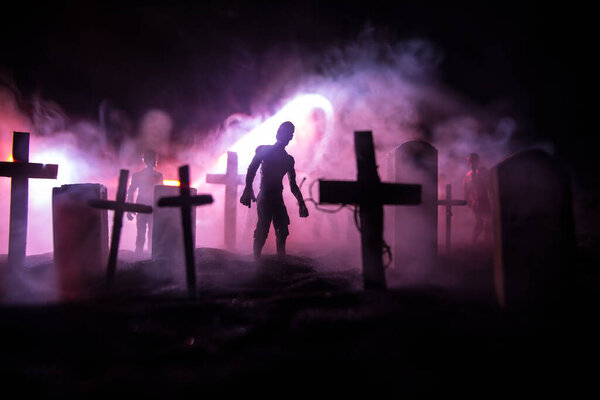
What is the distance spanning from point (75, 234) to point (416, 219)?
5.18m

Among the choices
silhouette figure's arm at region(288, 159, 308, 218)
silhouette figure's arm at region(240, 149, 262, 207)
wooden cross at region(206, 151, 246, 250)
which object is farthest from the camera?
wooden cross at region(206, 151, 246, 250)

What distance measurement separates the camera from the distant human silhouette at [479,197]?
9375 mm

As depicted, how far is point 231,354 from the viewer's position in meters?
2.40

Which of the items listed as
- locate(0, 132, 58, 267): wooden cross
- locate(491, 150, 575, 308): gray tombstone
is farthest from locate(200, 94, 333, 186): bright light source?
locate(491, 150, 575, 308): gray tombstone

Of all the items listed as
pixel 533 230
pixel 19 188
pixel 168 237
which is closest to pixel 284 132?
pixel 168 237

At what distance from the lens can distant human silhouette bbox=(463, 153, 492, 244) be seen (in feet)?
30.8

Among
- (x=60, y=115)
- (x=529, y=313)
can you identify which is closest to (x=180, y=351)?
(x=529, y=313)

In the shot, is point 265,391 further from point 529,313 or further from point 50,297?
point 50,297

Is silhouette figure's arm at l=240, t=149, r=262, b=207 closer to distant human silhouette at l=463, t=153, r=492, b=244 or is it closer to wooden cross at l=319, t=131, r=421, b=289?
wooden cross at l=319, t=131, r=421, b=289

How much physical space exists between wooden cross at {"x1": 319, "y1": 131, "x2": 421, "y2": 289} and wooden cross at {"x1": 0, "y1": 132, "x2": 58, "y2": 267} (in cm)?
500

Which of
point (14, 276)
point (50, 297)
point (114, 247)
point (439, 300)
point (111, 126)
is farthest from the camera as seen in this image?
point (111, 126)

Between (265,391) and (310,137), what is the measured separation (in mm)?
14586

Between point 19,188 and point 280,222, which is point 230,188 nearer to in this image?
point 280,222

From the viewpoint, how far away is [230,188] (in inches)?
352
